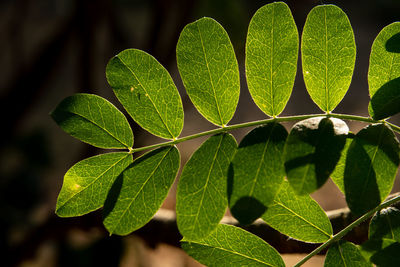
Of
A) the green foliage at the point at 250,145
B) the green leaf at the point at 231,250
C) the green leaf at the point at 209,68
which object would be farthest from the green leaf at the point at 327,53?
the green leaf at the point at 231,250

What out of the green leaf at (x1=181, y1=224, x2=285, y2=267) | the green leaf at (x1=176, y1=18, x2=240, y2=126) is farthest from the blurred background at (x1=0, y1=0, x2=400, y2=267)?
the green leaf at (x1=181, y1=224, x2=285, y2=267)

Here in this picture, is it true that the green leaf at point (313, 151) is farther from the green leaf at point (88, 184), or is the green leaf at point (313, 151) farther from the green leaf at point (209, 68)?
the green leaf at point (88, 184)

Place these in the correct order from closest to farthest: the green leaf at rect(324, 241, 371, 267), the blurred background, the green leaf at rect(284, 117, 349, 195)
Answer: the green leaf at rect(284, 117, 349, 195) < the green leaf at rect(324, 241, 371, 267) < the blurred background

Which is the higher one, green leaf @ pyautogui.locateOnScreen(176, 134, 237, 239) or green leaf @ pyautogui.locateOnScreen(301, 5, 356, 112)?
green leaf @ pyautogui.locateOnScreen(301, 5, 356, 112)

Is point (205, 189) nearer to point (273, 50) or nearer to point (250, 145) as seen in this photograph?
point (250, 145)

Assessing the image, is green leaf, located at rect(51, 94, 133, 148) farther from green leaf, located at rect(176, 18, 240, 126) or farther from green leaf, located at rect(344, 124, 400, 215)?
green leaf, located at rect(344, 124, 400, 215)

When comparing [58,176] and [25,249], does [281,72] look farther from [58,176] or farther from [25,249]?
[58,176]
